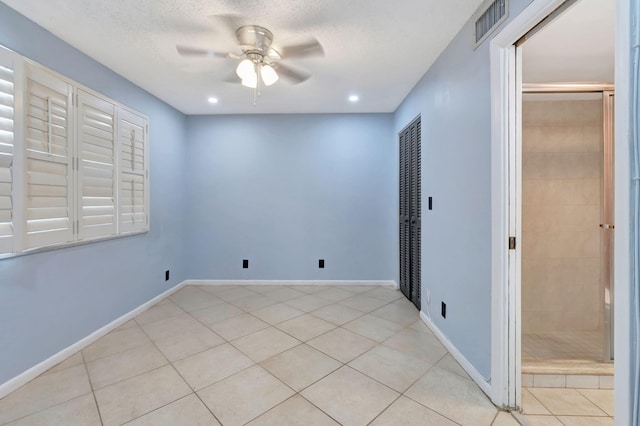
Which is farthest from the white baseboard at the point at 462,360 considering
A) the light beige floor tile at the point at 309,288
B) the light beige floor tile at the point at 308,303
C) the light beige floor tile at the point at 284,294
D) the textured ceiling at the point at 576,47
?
the textured ceiling at the point at 576,47

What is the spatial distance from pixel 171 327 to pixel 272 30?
2720 mm

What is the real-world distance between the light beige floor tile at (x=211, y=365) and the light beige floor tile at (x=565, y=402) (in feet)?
6.19

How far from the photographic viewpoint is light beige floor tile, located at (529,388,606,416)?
1.46 meters

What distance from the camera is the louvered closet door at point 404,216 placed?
3184mm

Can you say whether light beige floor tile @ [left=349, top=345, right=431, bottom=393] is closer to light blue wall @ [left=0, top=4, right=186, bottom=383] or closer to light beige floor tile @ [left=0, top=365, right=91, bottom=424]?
light beige floor tile @ [left=0, top=365, right=91, bottom=424]

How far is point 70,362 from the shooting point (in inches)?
76.3

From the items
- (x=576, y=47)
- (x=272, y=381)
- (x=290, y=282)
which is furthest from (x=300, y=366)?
(x=576, y=47)

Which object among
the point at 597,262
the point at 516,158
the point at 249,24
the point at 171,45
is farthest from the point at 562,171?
the point at 171,45

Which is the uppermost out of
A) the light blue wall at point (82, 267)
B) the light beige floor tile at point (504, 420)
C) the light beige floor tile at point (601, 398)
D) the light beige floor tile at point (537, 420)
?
the light blue wall at point (82, 267)

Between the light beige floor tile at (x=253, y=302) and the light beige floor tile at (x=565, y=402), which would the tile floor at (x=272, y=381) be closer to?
the light beige floor tile at (x=565, y=402)

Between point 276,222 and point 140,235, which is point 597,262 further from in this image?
point 140,235

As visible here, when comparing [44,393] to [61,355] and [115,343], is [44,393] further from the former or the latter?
[115,343]

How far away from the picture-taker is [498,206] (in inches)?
58.7

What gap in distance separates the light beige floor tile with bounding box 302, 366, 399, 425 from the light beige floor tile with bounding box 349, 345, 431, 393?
70 mm
